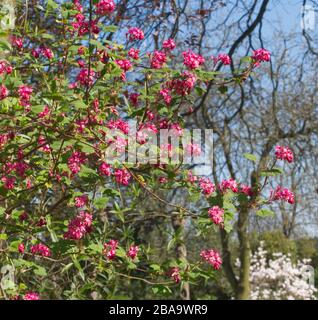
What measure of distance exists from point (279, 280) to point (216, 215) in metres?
13.0

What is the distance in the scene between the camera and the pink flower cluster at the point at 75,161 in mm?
2957

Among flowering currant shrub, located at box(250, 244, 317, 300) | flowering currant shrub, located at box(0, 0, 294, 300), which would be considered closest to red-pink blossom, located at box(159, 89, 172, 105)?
flowering currant shrub, located at box(0, 0, 294, 300)

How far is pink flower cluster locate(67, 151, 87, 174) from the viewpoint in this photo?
2.96 metres

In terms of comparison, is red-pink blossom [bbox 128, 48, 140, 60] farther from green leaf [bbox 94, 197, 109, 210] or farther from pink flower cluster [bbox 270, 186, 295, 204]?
pink flower cluster [bbox 270, 186, 295, 204]

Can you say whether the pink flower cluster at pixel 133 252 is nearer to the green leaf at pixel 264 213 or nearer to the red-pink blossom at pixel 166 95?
the green leaf at pixel 264 213

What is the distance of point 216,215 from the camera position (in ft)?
9.29

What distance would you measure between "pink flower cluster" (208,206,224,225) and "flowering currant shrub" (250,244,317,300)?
1162 centimetres

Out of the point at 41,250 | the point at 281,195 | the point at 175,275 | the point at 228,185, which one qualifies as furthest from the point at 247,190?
the point at 41,250

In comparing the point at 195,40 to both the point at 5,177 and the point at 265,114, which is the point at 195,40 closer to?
the point at 5,177

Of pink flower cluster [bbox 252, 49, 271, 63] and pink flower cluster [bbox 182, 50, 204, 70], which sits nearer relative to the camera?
pink flower cluster [bbox 182, 50, 204, 70]

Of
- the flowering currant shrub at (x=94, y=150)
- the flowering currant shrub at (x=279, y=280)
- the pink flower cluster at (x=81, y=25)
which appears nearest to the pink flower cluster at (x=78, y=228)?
the flowering currant shrub at (x=94, y=150)

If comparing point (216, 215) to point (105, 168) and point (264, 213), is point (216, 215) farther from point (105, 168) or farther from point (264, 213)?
point (105, 168)

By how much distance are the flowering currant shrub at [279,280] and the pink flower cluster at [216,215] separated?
1162cm
